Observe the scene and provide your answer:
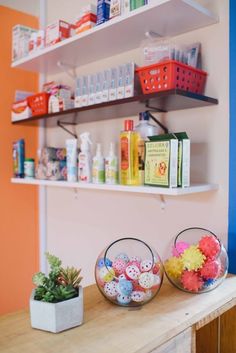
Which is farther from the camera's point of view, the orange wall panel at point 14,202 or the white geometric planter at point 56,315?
the orange wall panel at point 14,202

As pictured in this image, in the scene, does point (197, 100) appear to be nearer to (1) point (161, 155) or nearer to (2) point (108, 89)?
(1) point (161, 155)

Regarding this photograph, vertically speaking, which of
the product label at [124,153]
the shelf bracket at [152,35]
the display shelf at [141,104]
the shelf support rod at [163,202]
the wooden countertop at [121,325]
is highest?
the shelf bracket at [152,35]

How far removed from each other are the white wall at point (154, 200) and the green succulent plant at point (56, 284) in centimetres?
68

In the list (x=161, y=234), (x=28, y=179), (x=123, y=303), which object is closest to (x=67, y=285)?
(x=123, y=303)

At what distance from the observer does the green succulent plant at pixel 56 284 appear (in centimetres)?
94

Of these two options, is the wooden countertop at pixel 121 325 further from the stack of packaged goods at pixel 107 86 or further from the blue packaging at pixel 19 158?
the blue packaging at pixel 19 158

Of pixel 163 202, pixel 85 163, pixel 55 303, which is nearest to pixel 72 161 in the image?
pixel 85 163

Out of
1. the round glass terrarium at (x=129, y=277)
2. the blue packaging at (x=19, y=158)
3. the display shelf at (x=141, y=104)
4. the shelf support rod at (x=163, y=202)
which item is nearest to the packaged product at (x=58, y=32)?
the display shelf at (x=141, y=104)

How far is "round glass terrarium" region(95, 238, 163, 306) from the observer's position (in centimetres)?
106

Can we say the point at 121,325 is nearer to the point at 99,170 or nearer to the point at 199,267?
the point at 199,267

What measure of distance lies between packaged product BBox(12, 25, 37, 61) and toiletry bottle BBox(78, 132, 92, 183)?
2.41 ft

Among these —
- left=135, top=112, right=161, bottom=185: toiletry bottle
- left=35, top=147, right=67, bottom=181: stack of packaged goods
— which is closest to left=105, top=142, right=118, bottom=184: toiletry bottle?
left=135, top=112, right=161, bottom=185: toiletry bottle

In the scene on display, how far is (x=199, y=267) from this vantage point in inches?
45.3

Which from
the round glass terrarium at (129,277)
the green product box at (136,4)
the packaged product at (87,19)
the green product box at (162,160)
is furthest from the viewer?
the packaged product at (87,19)
